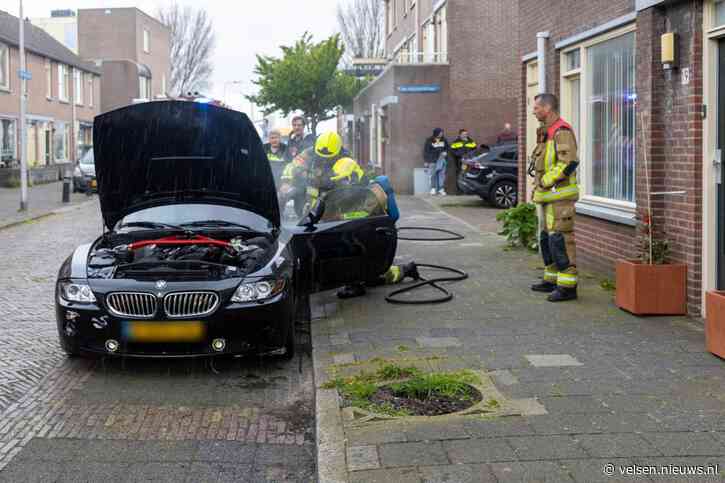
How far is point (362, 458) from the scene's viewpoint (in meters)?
4.40

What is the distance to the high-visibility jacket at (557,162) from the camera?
8.26m

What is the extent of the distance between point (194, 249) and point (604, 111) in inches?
211

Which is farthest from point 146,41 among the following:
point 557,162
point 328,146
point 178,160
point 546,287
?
point 557,162

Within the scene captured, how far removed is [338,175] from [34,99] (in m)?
33.1

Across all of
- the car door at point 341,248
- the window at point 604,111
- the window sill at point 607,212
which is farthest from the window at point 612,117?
the car door at point 341,248

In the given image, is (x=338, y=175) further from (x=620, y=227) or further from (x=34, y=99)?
(x=34, y=99)

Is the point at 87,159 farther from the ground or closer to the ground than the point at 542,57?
closer to the ground

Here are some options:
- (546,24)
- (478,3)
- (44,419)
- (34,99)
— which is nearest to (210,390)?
(44,419)

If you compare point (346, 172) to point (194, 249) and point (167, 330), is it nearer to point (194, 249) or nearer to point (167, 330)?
point (194, 249)

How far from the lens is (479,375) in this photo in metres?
5.84

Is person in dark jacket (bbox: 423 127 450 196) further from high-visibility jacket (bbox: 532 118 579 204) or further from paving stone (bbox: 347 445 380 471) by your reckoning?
paving stone (bbox: 347 445 380 471)

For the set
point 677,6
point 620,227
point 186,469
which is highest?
point 677,6

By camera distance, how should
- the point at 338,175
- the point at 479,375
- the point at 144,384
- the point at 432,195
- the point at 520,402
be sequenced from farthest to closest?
1. the point at 432,195
2. the point at 338,175
3. the point at 144,384
4. the point at 479,375
5. the point at 520,402

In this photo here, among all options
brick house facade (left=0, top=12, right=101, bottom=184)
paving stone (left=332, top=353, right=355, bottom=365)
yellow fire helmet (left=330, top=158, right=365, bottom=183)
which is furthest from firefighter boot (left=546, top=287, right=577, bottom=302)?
brick house facade (left=0, top=12, right=101, bottom=184)
